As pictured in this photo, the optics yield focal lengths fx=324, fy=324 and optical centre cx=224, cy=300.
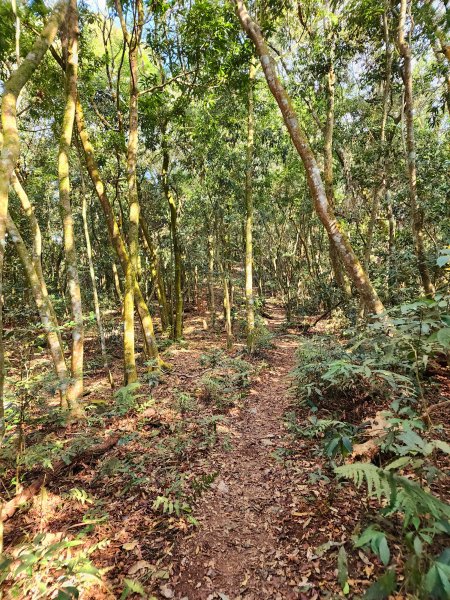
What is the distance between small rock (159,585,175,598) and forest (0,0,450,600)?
0.01 metres

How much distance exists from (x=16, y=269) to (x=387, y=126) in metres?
22.4

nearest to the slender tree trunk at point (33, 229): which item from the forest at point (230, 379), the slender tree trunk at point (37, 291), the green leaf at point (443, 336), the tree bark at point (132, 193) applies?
the forest at point (230, 379)

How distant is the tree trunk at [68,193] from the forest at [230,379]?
0.05 metres

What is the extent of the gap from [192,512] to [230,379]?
15.6ft

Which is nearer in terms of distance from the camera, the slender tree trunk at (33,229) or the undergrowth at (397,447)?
the undergrowth at (397,447)

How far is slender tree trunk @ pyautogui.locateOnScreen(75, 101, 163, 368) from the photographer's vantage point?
804cm

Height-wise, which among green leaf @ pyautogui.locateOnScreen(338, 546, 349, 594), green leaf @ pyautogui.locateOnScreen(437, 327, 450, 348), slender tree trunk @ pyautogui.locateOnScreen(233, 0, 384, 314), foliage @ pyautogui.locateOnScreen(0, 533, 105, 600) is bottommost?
foliage @ pyautogui.locateOnScreen(0, 533, 105, 600)

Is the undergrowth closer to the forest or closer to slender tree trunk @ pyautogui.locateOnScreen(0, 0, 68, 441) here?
the forest

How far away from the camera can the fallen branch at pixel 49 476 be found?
4020 millimetres

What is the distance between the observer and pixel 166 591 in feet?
10.2

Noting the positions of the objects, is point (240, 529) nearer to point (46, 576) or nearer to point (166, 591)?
point (166, 591)

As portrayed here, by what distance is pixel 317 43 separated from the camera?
35.0 ft

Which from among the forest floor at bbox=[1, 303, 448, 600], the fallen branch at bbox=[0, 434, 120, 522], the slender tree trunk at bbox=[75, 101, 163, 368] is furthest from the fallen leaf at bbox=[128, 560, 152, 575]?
the slender tree trunk at bbox=[75, 101, 163, 368]

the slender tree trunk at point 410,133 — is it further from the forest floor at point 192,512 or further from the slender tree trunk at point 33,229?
the slender tree trunk at point 33,229
